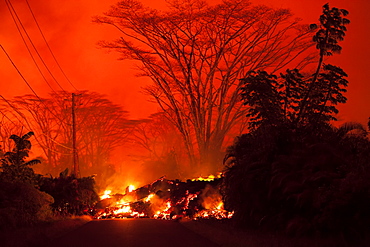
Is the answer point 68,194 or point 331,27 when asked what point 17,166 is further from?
point 331,27

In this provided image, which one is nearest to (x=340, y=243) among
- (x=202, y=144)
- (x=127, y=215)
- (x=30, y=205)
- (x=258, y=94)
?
(x=258, y=94)

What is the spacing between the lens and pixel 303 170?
12.5m

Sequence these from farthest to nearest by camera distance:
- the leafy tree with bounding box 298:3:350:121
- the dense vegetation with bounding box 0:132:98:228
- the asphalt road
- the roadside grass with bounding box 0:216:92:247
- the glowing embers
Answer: the glowing embers
the dense vegetation with bounding box 0:132:98:228
the leafy tree with bounding box 298:3:350:121
the asphalt road
the roadside grass with bounding box 0:216:92:247

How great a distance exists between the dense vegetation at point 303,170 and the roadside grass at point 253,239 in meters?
0.43

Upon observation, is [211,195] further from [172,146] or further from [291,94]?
[172,146]

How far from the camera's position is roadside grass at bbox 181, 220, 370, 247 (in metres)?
9.97

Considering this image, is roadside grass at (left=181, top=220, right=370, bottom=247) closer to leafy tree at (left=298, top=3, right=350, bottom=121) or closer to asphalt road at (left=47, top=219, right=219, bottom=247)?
asphalt road at (left=47, top=219, right=219, bottom=247)

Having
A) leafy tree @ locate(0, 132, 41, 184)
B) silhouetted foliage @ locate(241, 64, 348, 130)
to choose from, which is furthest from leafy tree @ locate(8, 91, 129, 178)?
silhouetted foliage @ locate(241, 64, 348, 130)

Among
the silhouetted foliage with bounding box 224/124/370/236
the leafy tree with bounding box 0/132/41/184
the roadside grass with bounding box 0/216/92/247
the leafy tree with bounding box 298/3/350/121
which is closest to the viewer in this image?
the silhouetted foliage with bounding box 224/124/370/236

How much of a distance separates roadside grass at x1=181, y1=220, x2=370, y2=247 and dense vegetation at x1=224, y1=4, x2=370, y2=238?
1.40ft

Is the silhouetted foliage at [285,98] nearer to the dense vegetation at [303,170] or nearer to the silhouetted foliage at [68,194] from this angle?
the dense vegetation at [303,170]

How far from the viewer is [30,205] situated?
61.1 feet

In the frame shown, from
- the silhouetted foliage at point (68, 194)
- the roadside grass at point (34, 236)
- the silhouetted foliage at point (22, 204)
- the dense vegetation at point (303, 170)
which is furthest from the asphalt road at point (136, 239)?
the silhouetted foliage at point (68, 194)

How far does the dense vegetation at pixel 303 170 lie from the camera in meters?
11.0
